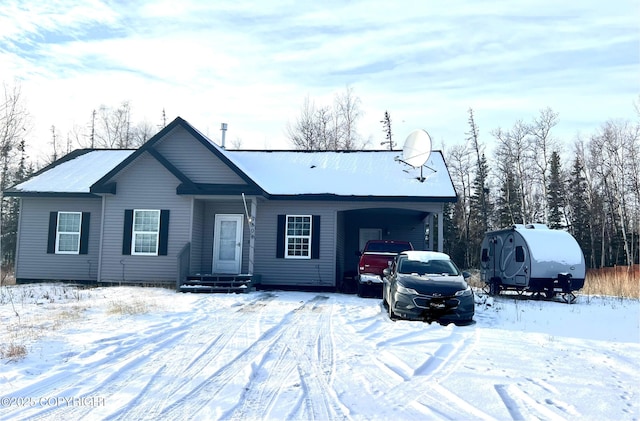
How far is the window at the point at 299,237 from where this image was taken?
17812mm

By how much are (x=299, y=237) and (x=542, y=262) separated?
833 cm

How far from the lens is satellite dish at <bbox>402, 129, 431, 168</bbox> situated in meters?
18.7

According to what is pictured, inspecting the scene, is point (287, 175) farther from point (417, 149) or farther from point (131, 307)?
point (131, 307)

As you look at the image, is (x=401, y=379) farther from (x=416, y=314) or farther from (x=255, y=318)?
(x=255, y=318)

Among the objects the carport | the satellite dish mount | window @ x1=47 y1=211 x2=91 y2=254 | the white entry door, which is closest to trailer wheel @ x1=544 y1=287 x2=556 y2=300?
the satellite dish mount

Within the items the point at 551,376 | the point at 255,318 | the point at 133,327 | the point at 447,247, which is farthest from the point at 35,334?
the point at 447,247

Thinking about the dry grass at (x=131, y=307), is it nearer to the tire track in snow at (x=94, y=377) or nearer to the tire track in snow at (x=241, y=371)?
the tire track in snow at (x=94, y=377)

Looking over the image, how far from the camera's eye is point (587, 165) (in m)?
42.0

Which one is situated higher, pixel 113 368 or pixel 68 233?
pixel 68 233

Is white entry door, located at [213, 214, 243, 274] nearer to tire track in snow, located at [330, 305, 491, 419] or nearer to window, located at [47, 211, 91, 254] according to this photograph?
window, located at [47, 211, 91, 254]

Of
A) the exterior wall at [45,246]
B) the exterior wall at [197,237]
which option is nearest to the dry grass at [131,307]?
the exterior wall at [197,237]

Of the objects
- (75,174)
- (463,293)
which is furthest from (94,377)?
(75,174)

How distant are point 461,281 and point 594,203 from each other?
37.0 metres

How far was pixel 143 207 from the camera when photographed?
55.9ft
